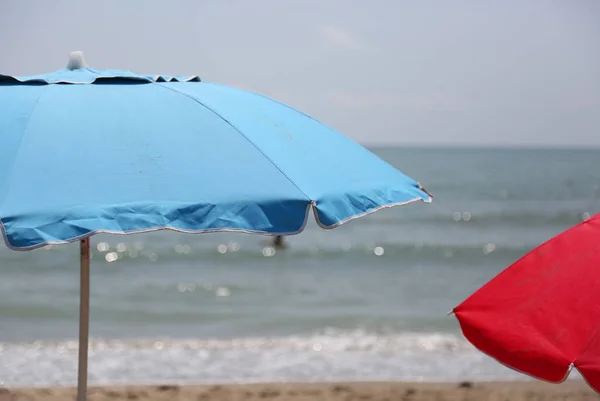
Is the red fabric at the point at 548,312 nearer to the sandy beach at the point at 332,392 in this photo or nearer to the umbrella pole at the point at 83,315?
the umbrella pole at the point at 83,315

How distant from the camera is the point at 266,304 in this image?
1332 centimetres

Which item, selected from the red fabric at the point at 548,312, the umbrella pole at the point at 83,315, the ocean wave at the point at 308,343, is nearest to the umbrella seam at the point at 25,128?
the umbrella pole at the point at 83,315

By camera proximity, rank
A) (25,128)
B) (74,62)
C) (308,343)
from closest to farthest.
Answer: (25,128) → (74,62) → (308,343)

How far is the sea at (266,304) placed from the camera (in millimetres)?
8305

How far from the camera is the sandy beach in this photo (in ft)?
22.7

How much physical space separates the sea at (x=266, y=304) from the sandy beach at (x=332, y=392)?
0.37 m

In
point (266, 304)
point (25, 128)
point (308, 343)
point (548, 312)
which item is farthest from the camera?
point (266, 304)

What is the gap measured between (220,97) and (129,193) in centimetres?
78

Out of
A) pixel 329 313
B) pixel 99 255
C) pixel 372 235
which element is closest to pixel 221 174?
pixel 329 313

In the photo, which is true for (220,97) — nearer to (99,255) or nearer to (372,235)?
(99,255)

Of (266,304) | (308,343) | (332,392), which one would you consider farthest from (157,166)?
(266,304)

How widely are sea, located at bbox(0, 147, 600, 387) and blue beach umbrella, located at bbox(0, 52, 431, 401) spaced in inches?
184

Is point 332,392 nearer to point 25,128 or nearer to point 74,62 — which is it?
point 74,62

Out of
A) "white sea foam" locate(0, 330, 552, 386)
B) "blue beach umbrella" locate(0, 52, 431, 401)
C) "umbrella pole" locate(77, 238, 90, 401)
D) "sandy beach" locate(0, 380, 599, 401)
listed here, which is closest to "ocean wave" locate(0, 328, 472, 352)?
"white sea foam" locate(0, 330, 552, 386)
